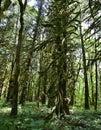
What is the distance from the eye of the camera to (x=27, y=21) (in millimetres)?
28359

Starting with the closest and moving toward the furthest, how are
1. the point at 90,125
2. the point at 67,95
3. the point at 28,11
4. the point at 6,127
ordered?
the point at 6,127 < the point at 90,125 < the point at 67,95 < the point at 28,11

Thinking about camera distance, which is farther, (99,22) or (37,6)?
(37,6)

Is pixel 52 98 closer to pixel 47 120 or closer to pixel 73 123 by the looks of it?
pixel 47 120

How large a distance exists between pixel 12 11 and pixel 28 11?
3.32m

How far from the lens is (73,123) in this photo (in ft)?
36.8

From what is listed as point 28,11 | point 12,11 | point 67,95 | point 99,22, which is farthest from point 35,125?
point 12,11

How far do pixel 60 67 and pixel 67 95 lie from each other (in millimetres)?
6678

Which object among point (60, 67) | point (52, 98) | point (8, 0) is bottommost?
point (52, 98)

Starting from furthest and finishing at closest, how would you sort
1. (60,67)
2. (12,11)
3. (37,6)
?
(12,11) < (37,6) < (60,67)

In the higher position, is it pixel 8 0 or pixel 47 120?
pixel 8 0

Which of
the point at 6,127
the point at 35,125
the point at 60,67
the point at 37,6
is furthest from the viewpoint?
the point at 37,6

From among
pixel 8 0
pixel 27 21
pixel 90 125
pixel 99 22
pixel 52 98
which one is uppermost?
pixel 27 21

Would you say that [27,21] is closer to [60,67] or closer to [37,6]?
[37,6]

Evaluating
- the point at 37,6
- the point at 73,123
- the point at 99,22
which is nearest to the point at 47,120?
the point at 73,123
